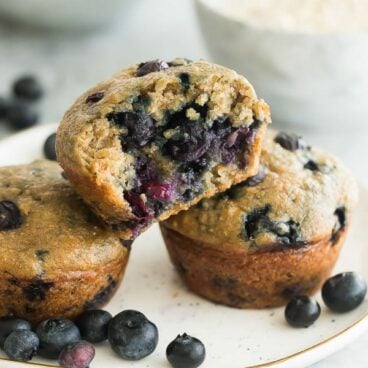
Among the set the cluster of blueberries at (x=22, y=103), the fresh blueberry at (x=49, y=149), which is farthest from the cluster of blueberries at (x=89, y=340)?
the cluster of blueberries at (x=22, y=103)

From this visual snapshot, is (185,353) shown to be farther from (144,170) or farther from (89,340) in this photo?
(144,170)

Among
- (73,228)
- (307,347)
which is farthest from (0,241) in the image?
(307,347)

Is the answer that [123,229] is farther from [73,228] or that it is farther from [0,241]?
[0,241]

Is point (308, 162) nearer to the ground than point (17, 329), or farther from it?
farther from it

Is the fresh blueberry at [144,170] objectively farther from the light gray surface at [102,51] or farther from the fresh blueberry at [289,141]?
the light gray surface at [102,51]

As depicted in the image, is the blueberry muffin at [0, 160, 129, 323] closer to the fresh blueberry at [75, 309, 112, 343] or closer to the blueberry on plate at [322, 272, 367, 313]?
the fresh blueberry at [75, 309, 112, 343]

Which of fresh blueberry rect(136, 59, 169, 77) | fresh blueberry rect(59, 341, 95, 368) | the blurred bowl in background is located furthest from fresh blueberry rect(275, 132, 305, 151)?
the blurred bowl in background
